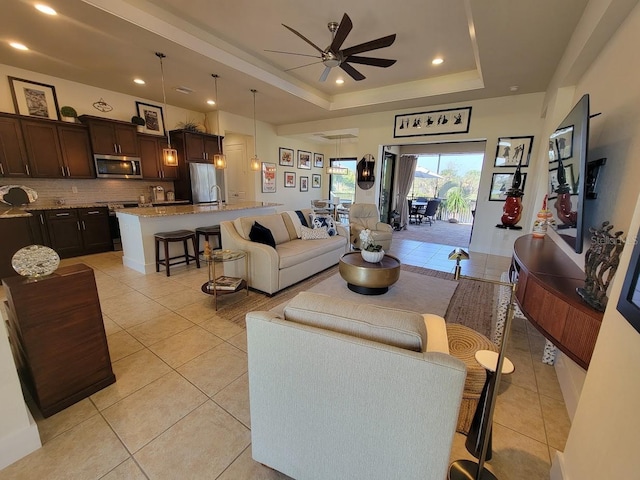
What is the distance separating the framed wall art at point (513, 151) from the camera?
187 inches

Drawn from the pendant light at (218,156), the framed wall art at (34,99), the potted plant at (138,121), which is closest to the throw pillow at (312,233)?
the pendant light at (218,156)

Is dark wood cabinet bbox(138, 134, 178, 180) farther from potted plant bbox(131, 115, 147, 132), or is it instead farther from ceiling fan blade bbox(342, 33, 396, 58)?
ceiling fan blade bbox(342, 33, 396, 58)

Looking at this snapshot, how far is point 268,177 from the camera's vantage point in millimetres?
7695

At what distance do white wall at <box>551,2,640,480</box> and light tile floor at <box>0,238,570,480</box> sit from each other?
403 mm

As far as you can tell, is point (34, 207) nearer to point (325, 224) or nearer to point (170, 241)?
point (170, 241)

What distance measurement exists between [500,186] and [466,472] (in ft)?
17.2

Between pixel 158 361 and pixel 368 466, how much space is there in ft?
5.99

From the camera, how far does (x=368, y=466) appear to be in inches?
38.9

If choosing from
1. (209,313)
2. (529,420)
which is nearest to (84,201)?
(209,313)

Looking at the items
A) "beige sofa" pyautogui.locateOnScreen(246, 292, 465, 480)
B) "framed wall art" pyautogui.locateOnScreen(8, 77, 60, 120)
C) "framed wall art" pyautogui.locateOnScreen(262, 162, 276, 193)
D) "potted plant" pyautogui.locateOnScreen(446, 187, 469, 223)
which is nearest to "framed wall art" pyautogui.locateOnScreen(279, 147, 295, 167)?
"framed wall art" pyautogui.locateOnScreen(262, 162, 276, 193)

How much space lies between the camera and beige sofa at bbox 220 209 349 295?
317 cm

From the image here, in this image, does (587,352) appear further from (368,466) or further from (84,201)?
(84,201)

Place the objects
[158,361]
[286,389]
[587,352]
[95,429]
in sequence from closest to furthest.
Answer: [286,389] → [587,352] → [95,429] → [158,361]

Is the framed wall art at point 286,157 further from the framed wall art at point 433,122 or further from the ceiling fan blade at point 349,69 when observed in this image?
the ceiling fan blade at point 349,69
